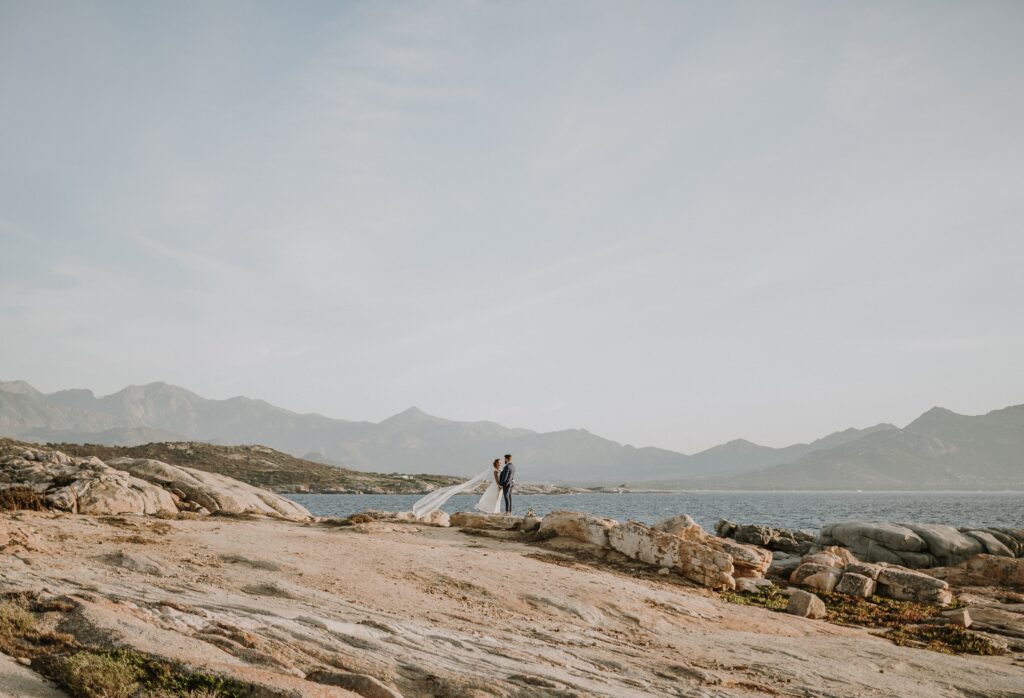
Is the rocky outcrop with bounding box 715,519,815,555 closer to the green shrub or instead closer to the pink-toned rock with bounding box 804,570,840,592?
the pink-toned rock with bounding box 804,570,840,592

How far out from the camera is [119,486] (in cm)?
2323

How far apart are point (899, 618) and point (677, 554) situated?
6.83 m

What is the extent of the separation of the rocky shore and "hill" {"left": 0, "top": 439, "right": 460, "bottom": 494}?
98876mm

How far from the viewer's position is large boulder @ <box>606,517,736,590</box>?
75.7 feet

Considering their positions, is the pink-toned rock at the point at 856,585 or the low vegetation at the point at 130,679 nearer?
the low vegetation at the point at 130,679

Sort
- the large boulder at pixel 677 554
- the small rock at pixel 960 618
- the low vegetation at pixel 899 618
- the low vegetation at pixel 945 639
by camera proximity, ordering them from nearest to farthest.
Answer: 1. the low vegetation at pixel 945 639
2. the low vegetation at pixel 899 618
3. the small rock at pixel 960 618
4. the large boulder at pixel 677 554

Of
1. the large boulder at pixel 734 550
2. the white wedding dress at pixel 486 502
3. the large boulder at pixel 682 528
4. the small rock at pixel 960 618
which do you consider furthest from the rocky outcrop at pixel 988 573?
the white wedding dress at pixel 486 502

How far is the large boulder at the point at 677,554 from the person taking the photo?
2306 cm

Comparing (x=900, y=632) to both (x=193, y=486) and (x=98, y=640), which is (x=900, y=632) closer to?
(x=98, y=640)

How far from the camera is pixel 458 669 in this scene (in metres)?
10.2

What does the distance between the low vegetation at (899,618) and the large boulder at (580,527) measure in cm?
469

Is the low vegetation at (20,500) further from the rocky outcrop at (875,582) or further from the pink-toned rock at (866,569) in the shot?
the pink-toned rock at (866,569)

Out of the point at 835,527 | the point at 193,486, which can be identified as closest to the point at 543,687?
the point at 193,486

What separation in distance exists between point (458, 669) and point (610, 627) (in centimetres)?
675
